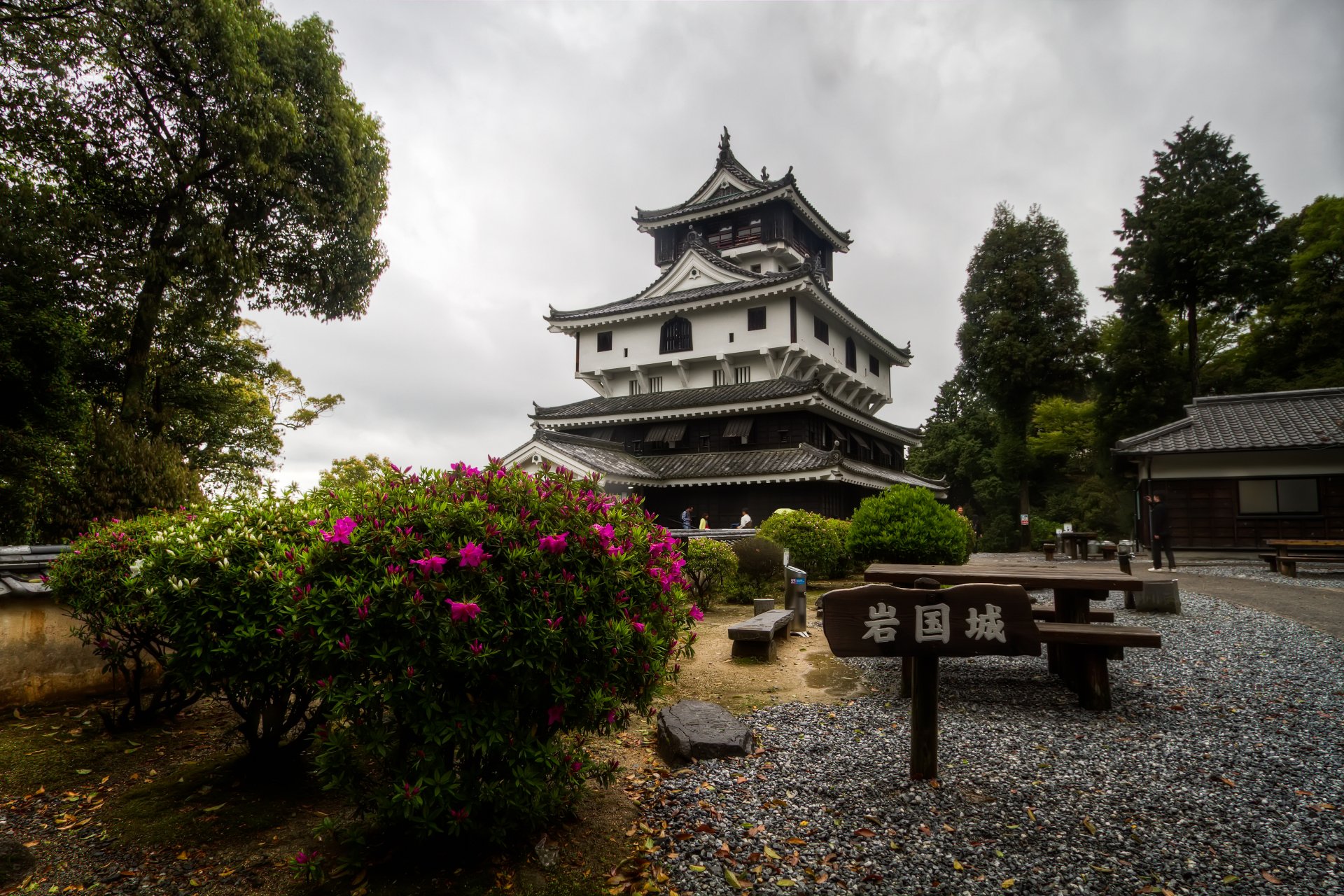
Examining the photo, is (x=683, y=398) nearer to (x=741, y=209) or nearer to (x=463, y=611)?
(x=741, y=209)

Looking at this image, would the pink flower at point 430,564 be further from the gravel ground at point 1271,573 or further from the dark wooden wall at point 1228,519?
the dark wooden wall at point 1228,519

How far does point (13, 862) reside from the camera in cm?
348

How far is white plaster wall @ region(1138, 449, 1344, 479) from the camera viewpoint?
63.3 feet

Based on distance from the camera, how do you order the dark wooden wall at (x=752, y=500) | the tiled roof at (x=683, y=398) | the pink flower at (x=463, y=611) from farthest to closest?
the tiled roof at (x=683, y=398) < the dark wooden wall at (x=752, y=500) < the pink flower at (x=463, y=611)

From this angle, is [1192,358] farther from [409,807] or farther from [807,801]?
[409,807]

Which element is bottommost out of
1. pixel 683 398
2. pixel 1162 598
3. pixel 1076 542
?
pixel 1162 598

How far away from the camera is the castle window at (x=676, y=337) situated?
2942 cm

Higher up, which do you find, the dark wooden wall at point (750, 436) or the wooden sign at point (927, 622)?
the dark wooden wall at point (750, 436)

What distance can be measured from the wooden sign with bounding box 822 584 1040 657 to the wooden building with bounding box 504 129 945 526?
60.3 ft

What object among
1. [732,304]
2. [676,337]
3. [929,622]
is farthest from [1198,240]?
[929,622]

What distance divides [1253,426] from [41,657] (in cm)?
2851

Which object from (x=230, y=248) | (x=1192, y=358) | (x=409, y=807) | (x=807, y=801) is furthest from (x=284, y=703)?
(x=1192, y=358)

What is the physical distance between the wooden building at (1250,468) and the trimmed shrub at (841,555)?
11.2 meters

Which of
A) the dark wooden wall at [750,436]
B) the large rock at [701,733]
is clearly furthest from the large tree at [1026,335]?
the large rock at [701,733]
